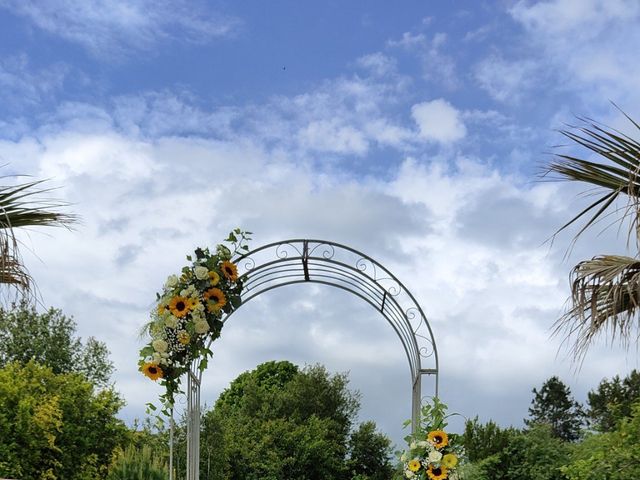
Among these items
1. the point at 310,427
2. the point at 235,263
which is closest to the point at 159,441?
the point at 310,427

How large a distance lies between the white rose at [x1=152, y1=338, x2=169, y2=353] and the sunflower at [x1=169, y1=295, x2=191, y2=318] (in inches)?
8.8

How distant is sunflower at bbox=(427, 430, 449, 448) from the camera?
621 centimetres

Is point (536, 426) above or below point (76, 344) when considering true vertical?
below

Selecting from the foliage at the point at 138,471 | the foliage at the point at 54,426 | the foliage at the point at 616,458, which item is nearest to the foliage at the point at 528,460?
the foliage at the point at 616,458

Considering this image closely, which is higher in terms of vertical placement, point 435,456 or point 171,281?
point 171,281

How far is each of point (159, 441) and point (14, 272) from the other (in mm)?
9744

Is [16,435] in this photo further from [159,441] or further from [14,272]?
[14,272]

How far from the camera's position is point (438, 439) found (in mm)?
6230

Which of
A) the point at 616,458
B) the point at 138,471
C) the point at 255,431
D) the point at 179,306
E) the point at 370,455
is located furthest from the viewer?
the point at 370,455

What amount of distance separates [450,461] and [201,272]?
2.42 m

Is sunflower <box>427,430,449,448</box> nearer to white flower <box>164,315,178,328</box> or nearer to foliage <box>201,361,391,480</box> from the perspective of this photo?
white flower <box>164,315,178,328</box>

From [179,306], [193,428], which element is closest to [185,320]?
[179,306]

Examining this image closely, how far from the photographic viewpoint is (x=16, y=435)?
1286cm

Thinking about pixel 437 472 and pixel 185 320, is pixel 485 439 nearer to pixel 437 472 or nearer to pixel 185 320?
pixel 437 472
